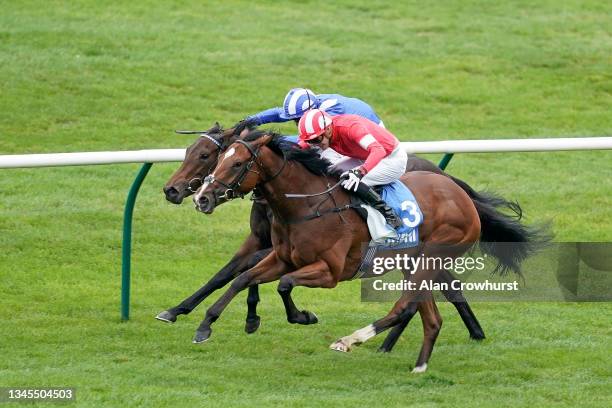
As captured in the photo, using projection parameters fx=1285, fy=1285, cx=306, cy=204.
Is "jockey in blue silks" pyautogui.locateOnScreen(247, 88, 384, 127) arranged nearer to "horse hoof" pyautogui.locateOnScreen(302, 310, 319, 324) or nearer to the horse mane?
the horse mane

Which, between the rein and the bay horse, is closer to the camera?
the bay horse

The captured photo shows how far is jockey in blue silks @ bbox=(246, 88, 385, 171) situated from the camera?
7770 mm

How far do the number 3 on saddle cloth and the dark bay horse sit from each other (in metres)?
0.59

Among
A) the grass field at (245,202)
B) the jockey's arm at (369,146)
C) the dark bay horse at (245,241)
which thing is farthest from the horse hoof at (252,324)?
the jockey's arm at (369,146)

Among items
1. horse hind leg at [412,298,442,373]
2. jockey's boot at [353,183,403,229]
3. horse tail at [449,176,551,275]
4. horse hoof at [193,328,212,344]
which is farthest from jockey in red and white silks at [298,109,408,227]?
horse hoof at [193,328,212,344]

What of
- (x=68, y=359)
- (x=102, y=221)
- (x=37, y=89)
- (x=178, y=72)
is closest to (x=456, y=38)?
(x=178, y=72)

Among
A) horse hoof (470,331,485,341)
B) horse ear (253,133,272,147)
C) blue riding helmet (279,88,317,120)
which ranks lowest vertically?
horse hoof (470,331,485,341)

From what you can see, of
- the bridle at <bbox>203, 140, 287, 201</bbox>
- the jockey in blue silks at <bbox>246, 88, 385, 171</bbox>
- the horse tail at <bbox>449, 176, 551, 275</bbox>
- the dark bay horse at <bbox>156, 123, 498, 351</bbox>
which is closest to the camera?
the bridle at <bbox>203, 140, 287, 201</bbox>

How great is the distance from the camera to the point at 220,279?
7898 mm

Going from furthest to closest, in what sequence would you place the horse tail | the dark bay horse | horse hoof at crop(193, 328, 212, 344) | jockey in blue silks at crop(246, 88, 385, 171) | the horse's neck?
the horse tail → jockey in blue silks at crop(246, 88, 385, 171) → the dark bay horse → the horse's neck → horse hoof at crop(193, 328, 212, 344)

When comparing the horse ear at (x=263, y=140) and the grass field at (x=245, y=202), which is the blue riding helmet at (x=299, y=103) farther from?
the grass field at (x=245, y=202)

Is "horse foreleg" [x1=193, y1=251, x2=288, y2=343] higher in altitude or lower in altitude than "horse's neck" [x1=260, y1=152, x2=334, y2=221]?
lower

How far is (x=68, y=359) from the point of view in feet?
24.1

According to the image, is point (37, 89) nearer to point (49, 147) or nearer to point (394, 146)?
point (49, 147)
